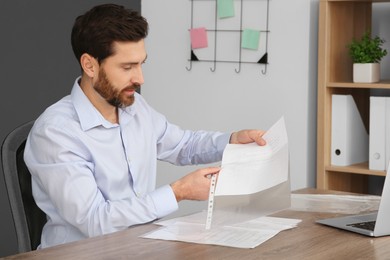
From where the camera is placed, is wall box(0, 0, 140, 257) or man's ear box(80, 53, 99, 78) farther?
wall box(0, 0, 140, 257)

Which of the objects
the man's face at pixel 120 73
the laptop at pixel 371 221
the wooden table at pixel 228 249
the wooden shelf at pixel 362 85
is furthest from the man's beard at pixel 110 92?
the wooden shelf at pixel 362 85

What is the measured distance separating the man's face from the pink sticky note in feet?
5.97

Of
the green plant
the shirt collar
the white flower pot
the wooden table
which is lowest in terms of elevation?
the wooden table

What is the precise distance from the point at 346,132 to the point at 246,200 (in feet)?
5.60

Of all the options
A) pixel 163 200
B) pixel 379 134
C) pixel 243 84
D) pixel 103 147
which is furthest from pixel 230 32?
pixel 163 200

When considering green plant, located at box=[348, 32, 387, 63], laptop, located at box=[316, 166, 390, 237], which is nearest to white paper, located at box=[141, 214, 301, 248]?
laptop, located at box=[316, 166, 390, 237]

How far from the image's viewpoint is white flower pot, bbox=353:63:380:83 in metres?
3.57

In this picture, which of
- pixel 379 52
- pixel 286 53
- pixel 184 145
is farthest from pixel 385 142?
pixel 184 145

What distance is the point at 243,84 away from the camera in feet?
13.5

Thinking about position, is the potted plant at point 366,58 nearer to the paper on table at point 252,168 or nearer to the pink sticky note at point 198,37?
the pink sticky note at point 198,37

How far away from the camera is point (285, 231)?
84.4 inches

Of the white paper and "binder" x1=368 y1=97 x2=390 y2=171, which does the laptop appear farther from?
"binder" x1=368 y1=97 x2=390 y2=171

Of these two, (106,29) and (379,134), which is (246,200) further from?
(379,134)

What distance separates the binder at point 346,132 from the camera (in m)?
3.66
